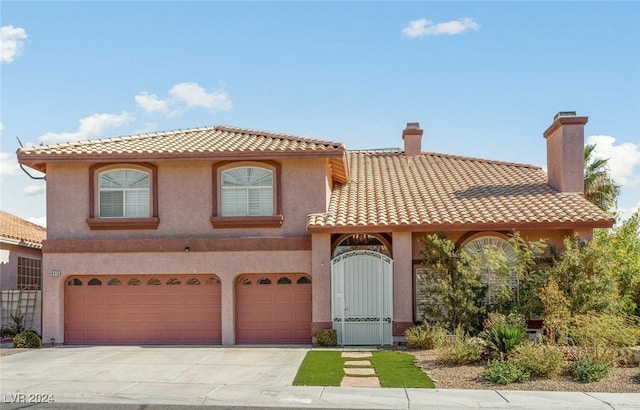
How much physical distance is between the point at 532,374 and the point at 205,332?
32.7 feet

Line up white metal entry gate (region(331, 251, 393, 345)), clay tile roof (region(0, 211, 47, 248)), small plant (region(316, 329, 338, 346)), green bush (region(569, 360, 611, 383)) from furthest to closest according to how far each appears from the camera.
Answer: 1. clay tile roof (region(0, 211, 47, 248))
2. white metal entry gate (region(331, 251, 393, 345))
3. small plant (region(316, 329, 338, 346))
4. green bush (region(569, 360, 611, 383))

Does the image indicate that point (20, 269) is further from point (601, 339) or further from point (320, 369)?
point (601, 339)

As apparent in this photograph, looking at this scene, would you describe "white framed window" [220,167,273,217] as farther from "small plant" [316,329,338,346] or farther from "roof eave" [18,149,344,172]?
"small plant" [316,329,338,346]

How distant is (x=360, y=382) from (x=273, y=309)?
6991 mm

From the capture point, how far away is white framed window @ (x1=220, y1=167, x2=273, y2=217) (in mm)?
20641

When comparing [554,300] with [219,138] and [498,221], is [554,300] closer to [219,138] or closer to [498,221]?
[498,221]

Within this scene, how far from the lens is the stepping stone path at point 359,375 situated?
1366cm

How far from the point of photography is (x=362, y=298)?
19.8 m

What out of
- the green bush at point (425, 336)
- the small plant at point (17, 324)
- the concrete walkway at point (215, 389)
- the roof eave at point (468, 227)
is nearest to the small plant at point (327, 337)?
the concrete walkway at point (215, 389)

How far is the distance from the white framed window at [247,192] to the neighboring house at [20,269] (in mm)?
6548

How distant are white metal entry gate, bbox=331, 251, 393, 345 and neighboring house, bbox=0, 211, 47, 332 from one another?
30.2 ft

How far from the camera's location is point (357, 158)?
2744 cm

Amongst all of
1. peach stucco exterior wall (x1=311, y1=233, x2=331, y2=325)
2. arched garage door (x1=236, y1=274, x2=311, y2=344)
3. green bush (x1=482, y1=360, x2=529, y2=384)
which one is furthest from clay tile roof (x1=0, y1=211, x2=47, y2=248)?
green bush (x1=482, y1=360, x2=529, y2=384)

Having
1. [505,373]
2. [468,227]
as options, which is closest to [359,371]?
[505,373]
